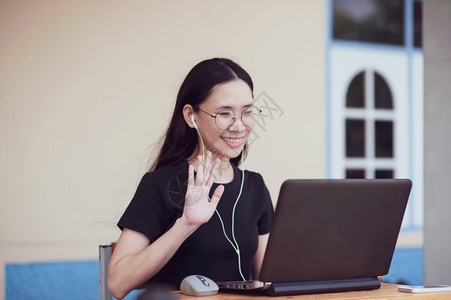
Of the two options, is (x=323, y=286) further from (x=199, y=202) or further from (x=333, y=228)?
(x=199, y=202)

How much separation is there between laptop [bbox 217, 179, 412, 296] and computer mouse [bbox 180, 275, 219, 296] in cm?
7

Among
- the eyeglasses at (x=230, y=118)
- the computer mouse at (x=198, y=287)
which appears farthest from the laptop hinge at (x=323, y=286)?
the eyeglasses at (x=230, y=118)

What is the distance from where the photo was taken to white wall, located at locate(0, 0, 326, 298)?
169 inches

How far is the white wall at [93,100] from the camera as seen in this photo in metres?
4.29

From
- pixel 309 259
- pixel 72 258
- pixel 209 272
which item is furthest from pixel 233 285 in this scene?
pixel 72 258

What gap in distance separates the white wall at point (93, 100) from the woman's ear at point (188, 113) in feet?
7.04

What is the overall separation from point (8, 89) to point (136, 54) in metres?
0.85

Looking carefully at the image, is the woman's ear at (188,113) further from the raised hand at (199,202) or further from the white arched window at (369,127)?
the white arched window at (369,127)

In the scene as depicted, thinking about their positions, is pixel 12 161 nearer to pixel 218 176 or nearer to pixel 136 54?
pixel 136 54

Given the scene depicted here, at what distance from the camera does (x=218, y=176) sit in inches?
91.0

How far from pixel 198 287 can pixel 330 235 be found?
1.11 feet

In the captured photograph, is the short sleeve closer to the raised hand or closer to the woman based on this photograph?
the woman

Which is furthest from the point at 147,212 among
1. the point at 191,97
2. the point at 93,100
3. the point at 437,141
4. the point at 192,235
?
the point at 93,100

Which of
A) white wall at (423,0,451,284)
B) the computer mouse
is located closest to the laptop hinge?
the computer mouse
